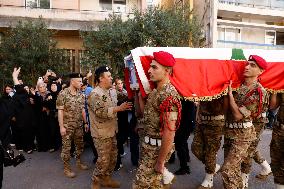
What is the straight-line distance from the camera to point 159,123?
3.38 meters

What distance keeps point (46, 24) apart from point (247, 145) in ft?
43.4

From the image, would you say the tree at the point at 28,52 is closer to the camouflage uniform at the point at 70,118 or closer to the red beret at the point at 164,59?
the camouflage uniform at the point at 70,118

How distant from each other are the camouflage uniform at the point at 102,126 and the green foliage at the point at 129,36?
8.89m

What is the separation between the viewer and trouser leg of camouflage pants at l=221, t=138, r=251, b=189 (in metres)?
4.12

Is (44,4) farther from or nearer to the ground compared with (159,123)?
farther from the ground

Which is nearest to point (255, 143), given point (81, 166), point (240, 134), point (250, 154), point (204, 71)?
point (250, 154)

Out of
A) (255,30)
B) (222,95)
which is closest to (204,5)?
(255,30)

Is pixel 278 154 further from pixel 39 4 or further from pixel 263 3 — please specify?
pixel 263 3

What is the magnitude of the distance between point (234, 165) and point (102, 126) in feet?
6.26

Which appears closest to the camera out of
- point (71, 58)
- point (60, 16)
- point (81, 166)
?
point (81, 166)

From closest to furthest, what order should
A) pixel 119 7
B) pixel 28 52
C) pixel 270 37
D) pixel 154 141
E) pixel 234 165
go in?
pixel 154 141 < pixel 234 165 < pixel 28 52 < pixel 119 7 < pixel 270 37

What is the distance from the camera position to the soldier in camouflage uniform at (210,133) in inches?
195

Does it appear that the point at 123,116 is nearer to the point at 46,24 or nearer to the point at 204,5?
the point at 46,24

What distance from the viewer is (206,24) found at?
70.7 feet
